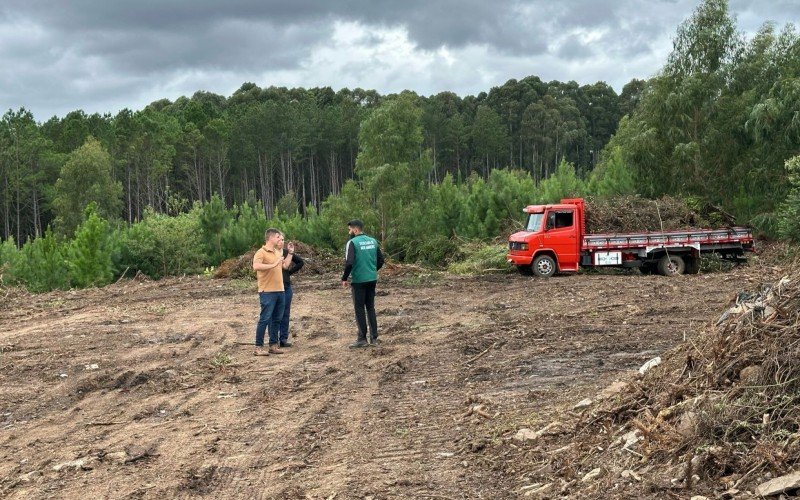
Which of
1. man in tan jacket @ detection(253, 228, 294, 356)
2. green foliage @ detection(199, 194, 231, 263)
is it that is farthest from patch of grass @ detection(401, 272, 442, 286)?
man in tan jacket @ detection(253, 228, 294, 356)

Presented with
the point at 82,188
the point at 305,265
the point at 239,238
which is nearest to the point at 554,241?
the point at 305,265

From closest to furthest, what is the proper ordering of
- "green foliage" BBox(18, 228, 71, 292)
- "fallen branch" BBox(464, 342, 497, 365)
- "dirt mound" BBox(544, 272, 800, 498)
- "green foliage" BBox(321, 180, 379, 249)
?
"dirt mound" BBox(544, 272, 800, 498) → "fallen branch" BBox(464, 342, 497, 365) → "green foliage" BBox(18, 228, 71, 292) → "green foliage" BBox(321, 180, 379, 249)

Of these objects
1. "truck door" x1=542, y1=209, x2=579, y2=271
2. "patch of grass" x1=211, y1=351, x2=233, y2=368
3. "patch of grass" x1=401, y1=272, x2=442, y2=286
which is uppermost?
"truck door" x1=542, y1=209, x2=579, y2=271

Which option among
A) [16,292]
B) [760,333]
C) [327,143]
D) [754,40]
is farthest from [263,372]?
[327,143]

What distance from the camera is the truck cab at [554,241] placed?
2333cm

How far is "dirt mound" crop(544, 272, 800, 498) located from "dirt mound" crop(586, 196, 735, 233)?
60.9ft

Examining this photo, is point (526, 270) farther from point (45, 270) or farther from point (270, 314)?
point (45, 270)

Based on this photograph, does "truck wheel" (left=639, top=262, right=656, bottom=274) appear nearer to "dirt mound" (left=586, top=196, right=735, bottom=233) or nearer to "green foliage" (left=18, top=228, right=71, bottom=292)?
"dirt mound" (left=586, top=196, right=735, bottom=233)

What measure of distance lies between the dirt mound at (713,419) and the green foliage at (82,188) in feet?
204

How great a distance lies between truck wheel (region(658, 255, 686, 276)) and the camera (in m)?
23.1

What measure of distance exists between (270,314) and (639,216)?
52.6ft

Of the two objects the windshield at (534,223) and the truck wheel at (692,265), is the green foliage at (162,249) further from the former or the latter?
the truck wheel at (692,265)

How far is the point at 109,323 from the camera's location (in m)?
16.2

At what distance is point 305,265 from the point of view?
29422mm
